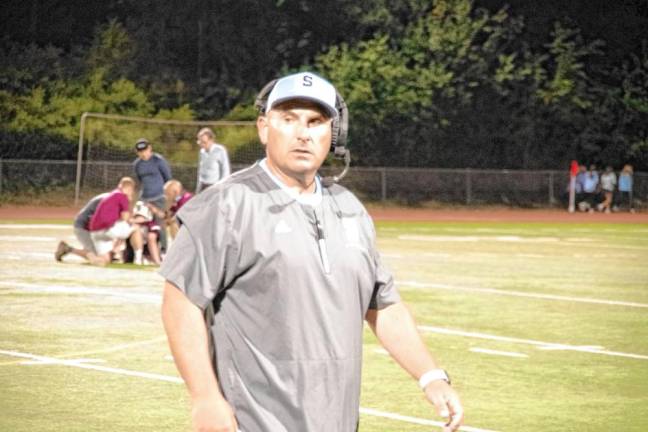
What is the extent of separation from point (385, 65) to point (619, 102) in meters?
8.90

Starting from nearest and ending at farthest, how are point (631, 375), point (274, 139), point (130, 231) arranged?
point (274, 139)
point (631, 375)
point (130, 231)

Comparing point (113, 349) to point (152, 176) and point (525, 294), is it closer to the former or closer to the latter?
point (525, 294)

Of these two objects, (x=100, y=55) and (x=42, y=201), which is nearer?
(x=42, y=201)

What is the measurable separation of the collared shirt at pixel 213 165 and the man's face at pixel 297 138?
67.1 ft

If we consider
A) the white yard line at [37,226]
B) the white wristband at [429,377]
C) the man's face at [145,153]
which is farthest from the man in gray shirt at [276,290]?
the white yard line at [37,226]

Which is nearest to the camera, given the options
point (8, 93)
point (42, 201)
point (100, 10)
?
point (42, 201)

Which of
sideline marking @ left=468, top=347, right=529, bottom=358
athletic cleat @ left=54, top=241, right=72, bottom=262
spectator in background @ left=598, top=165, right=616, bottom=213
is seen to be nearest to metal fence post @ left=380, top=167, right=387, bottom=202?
spectator in background @ left=598, top=165, right=616, bottom=213

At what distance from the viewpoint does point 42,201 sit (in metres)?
42.9

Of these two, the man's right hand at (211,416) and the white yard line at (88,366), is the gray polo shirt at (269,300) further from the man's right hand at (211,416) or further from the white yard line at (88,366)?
the white yard line at (88,366)

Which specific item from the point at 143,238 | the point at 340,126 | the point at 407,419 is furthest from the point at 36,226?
the point at 340,126

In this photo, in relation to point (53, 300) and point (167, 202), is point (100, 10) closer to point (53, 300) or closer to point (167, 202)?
point (167, 202)

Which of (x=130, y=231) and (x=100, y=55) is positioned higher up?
(x=100, y=55)

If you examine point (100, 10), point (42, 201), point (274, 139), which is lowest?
point (42, 201)

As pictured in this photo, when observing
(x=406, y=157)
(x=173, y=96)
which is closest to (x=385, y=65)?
(x=406, y=157)
